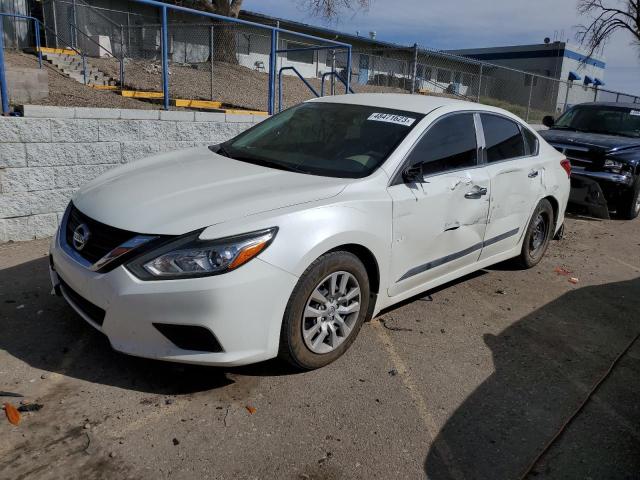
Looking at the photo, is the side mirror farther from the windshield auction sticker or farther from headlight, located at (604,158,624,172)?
headlight, located at (604,158,624,172)

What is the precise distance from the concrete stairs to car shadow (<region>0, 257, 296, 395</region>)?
484 inches

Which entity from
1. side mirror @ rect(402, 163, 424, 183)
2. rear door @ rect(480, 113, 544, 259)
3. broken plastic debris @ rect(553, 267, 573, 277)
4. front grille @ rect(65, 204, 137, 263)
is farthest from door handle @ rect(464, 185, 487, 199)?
front grille @ rect(65, 204, 137, 263)

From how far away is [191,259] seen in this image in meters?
2.77

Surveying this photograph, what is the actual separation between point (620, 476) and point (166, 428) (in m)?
2.24

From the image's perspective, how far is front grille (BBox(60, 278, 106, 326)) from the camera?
117 inches

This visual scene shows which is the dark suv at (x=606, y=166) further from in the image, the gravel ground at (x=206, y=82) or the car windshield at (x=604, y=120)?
the gravel ground at (x=206, y=82)

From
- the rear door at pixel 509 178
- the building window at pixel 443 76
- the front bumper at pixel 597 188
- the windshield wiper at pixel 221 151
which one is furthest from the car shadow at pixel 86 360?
the building window at pixel 443 76

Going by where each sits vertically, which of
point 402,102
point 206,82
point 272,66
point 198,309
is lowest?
point 198,309

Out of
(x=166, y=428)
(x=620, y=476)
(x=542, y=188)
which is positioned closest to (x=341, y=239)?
(x=166, y=428)

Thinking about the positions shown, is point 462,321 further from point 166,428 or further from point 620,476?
point 166,428

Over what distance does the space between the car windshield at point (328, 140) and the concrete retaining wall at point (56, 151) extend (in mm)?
2130

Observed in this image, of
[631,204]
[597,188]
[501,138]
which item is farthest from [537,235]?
[631,204]

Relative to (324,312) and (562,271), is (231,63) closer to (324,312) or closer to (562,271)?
(562,271)

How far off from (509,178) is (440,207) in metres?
1.17
